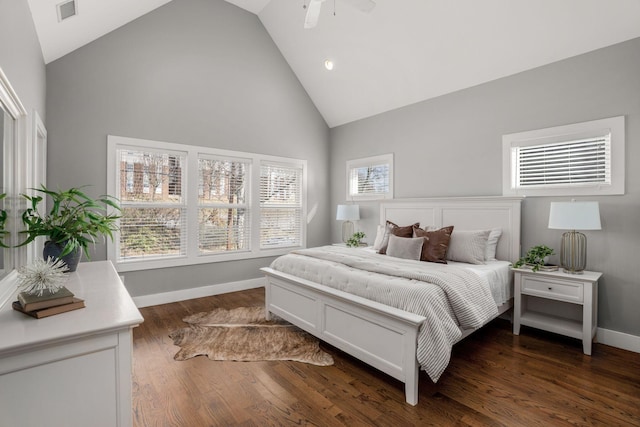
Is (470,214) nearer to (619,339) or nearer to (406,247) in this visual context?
(406,247)

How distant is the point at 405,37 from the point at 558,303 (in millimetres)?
3391

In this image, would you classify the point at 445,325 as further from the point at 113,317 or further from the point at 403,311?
the point at 113,317

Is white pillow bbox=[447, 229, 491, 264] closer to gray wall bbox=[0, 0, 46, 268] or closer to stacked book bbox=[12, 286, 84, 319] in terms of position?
stacked book bbox=[12, 286, 84, 319]

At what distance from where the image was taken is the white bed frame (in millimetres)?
2193

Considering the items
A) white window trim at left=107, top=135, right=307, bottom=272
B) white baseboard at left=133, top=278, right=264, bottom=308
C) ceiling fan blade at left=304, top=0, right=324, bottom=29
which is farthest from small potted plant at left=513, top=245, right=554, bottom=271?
white baseboard at left=133, top=278, right=264, bottom=308

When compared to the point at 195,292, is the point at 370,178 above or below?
above

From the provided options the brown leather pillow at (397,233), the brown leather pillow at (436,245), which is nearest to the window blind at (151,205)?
the brown leather pillow at (397,233)

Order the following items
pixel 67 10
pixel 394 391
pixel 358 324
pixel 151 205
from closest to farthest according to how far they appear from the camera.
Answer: pixel 394 391
pixel 358 324
pixel 67 10
pixel 151 205

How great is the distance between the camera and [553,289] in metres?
3.01

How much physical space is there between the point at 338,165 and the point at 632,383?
4.48 m

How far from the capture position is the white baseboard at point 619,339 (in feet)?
9.57

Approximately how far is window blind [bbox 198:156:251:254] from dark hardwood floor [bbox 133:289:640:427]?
6.10 feet

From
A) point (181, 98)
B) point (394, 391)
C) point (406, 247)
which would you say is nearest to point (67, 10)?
point (181, 98)

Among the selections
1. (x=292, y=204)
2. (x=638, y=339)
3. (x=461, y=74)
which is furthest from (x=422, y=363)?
(x=292, y=204)
